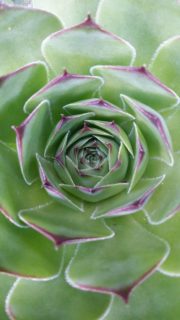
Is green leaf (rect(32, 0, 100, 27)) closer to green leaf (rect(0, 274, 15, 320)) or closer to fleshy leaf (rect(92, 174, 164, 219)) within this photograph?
fleshy leaf (rect(92, 174, 164, 219))

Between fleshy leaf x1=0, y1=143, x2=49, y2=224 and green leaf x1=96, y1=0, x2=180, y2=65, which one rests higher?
green leaf x1=96, y1=0, x2=180, y2=65

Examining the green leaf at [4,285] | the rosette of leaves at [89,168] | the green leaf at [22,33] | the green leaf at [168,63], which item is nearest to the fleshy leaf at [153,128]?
the rosette of leaves at [89,168]

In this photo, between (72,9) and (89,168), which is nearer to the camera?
(89,168)

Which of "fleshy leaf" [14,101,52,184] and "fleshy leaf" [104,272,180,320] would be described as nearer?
"fleshy leaf" [14,101,52,184]

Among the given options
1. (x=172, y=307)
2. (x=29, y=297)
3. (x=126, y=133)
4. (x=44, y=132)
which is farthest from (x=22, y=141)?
(x=172, y=307)

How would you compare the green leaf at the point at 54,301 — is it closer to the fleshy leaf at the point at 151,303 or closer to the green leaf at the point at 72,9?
the fleshy leaf at the point at 151,303

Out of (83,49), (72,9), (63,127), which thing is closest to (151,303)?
(63,127)

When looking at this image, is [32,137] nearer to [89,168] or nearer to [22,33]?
[89,168]

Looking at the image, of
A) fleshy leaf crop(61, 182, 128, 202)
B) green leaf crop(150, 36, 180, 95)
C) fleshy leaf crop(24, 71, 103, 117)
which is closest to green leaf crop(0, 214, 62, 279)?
fleshy leaf crop(61, 182, 128, 202)
